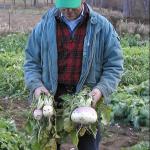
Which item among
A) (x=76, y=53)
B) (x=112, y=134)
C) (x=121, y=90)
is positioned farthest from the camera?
(x=121, y=90)

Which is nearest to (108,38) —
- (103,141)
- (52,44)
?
(52,44)

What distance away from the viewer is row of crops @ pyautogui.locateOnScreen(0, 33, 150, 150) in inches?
190

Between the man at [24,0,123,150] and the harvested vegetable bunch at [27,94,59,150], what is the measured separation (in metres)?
0.09

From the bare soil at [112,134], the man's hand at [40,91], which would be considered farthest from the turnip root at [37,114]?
the bare soil at [112,134]

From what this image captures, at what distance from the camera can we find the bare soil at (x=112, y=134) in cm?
590

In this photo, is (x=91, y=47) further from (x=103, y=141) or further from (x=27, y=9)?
(x=27, y=9)

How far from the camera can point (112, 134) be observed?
635cm

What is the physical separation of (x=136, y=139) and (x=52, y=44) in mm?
3337

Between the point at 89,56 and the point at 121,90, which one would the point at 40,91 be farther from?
the point at 121,90

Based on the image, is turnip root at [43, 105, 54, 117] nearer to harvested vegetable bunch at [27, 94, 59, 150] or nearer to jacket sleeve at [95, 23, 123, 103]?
harvested vegetable bunch at [27, 94, 59, 150]

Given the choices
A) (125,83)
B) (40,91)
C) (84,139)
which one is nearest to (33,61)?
Result: (40,91)

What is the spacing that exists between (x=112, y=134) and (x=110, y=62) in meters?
3.22

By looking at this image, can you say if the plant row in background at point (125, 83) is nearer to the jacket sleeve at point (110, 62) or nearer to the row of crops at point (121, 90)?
the row of crops at point (121, 90)

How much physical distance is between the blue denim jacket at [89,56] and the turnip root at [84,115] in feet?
0.70
